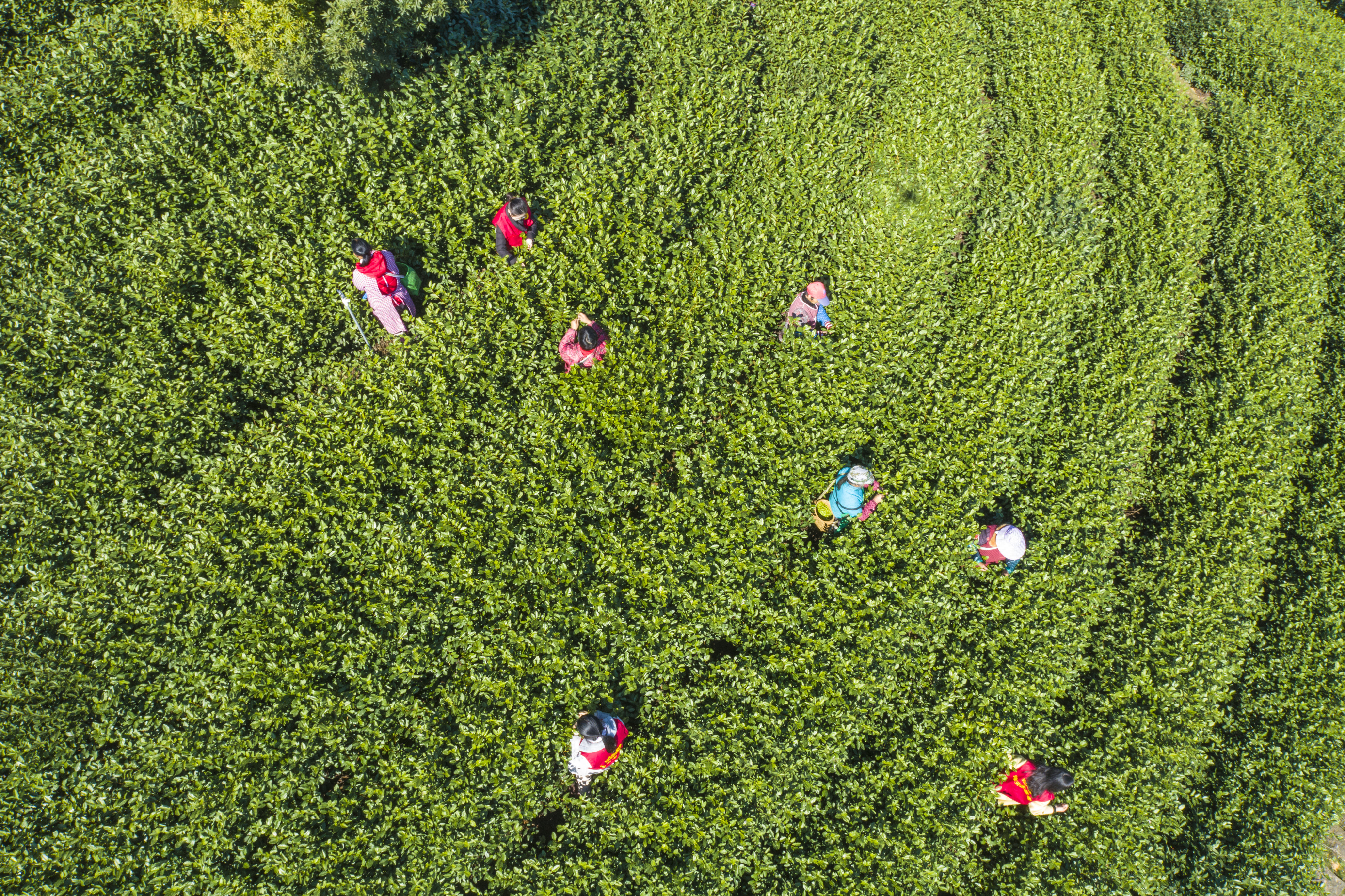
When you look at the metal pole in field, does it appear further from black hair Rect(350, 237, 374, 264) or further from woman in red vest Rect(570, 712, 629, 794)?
woman in red vest Rect(570, 712, 629, 794)

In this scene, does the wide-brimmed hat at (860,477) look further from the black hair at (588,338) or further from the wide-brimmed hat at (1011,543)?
the black hair at (588,338)

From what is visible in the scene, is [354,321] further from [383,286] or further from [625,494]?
[625,494]

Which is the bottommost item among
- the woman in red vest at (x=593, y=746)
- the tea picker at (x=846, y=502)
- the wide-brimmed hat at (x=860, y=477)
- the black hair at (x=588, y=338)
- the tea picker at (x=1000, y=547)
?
the tea picker at (x=1000, y=547)

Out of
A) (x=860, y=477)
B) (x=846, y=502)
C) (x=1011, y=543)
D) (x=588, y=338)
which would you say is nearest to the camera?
(x=860, y=477)

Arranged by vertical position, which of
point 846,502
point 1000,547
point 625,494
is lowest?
point 1000,547

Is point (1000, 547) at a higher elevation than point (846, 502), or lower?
lower

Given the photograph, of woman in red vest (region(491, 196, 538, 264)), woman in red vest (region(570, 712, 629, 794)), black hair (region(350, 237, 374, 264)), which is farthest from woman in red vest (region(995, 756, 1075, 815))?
black hair (region(350, 237, 374, 264))

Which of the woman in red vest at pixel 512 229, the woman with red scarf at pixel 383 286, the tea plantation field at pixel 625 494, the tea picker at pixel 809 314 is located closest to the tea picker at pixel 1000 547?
the tea plantation field at pixel 625 494

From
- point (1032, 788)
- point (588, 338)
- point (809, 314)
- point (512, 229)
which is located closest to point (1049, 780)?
point (1032, 788)
